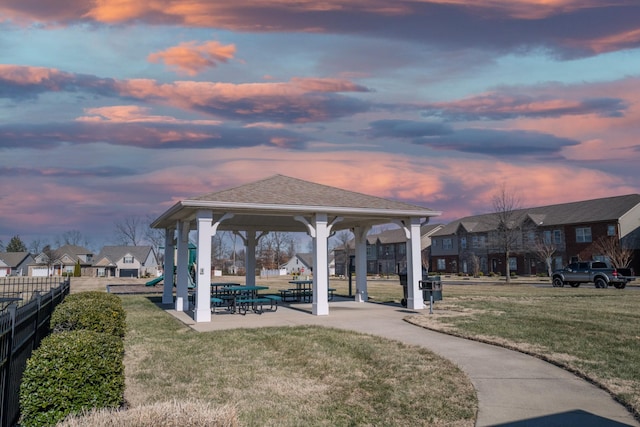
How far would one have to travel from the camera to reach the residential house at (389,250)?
72113mm

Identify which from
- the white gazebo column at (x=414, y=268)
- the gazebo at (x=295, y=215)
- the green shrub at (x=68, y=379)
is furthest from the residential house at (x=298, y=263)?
the green shrub at (x=68, y=379)

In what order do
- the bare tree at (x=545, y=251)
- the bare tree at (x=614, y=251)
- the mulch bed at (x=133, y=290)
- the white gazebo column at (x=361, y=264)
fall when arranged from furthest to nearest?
1. the bare tree at (x=545, y=251)
2. the bare tree at (x=614, y=251)
3. the mulch bed at (x=133, y=290)
4. the white gazebo column at (x=361, y=264)

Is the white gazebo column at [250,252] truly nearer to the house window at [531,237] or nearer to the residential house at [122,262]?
the house window at [531,237]

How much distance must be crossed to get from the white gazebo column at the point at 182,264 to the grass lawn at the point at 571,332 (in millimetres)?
8804

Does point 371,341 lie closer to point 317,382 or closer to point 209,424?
point 317,382

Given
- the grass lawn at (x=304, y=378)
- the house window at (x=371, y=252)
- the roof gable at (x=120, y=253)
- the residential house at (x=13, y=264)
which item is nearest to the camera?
the grass lawn at (x=304, y=378)

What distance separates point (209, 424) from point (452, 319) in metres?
11.7

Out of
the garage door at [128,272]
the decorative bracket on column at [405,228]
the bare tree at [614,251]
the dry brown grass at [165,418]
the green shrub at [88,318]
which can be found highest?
the decorative bracket on column at [405,228]

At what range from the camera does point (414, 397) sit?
6.53 meters

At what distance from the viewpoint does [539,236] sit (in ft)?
175

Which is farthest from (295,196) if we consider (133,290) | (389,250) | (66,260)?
(66,260)

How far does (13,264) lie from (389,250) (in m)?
74.9

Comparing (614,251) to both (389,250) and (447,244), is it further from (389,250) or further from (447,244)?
→ (389,250)

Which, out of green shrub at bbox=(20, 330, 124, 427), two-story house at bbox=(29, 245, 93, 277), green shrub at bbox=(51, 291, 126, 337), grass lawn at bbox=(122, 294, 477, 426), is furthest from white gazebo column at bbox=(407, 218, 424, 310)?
two-story house at bbox=(29, 245, 93, 277)
